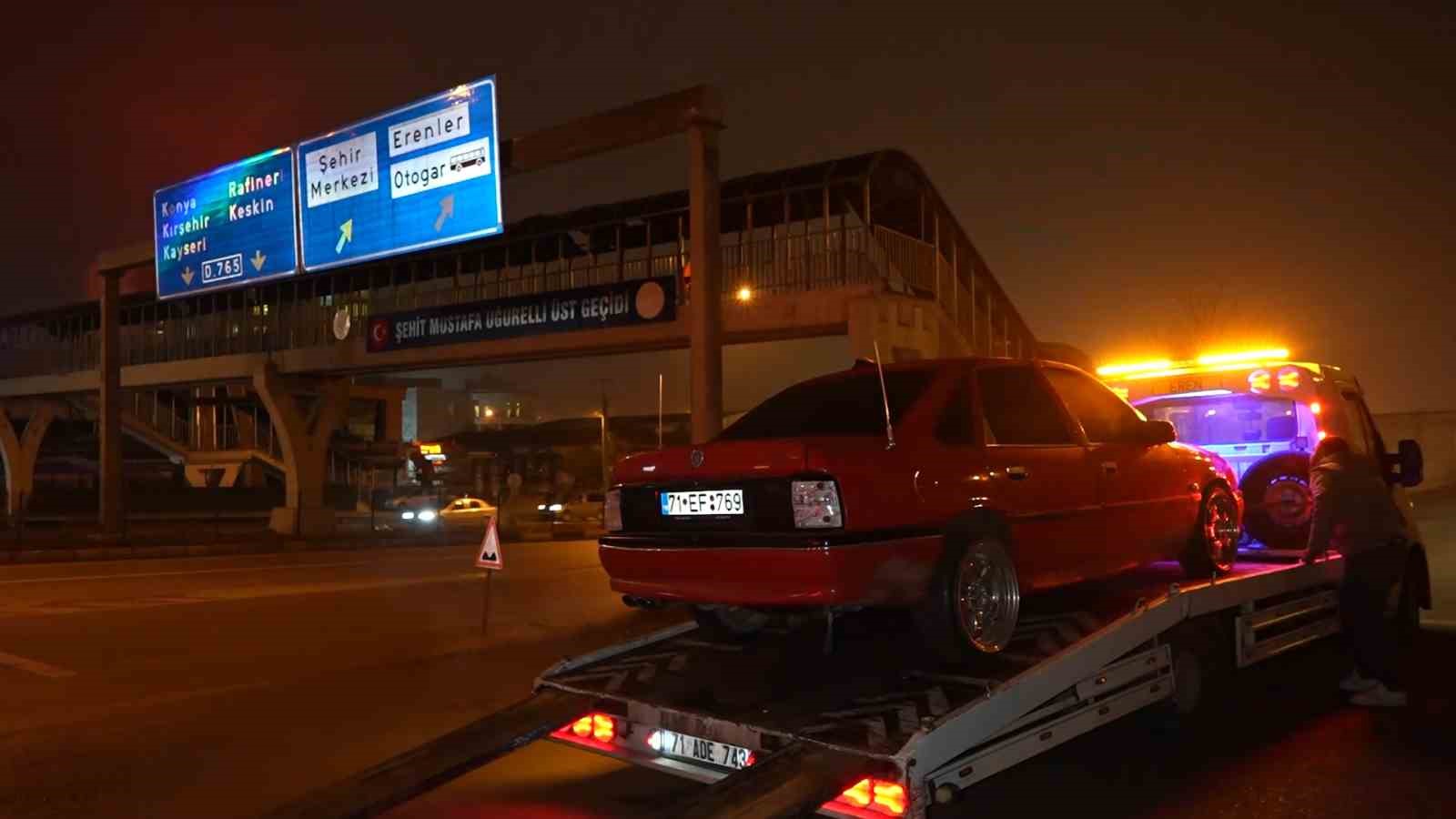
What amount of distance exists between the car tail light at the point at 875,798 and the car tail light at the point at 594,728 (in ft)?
4.50

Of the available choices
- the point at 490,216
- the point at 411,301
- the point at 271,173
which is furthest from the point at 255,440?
the point at 490,216

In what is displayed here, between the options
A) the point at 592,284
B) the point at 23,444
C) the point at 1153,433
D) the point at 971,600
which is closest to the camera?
the point at 971,600

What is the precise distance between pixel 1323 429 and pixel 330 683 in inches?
299

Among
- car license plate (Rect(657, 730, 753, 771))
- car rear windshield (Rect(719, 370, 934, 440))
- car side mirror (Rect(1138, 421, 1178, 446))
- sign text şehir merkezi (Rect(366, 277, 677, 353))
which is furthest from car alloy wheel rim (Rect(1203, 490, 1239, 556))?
sign text şehir merkezi (Rect(366, 277, 677, 353))

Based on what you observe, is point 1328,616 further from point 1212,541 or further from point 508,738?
point 508,738

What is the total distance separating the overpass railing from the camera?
669 inches

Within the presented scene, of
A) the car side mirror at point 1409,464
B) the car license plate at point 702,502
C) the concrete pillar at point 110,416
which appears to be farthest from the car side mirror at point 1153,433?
the concrete pillar at point 110,416

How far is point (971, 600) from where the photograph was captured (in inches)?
204

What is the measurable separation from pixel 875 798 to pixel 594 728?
166 centimetres

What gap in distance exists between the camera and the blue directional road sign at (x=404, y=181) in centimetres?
1280

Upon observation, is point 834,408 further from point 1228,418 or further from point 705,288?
point 705,288

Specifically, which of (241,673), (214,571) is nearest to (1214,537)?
(241,673)

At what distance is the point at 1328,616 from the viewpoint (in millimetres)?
7762

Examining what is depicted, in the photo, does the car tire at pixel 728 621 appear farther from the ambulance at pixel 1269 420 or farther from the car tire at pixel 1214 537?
the ambulance at pixel 1269 420
